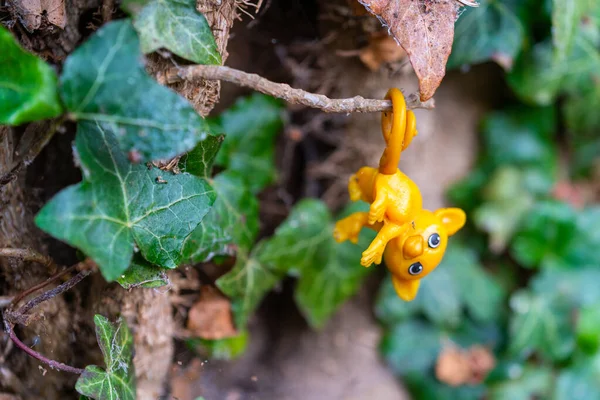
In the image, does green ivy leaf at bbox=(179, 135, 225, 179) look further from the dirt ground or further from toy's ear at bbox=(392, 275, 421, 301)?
the dirt ground

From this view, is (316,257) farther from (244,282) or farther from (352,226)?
(352,226)

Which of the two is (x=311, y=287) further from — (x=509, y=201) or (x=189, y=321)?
(x=509, y=201)

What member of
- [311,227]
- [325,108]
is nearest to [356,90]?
[311,227]

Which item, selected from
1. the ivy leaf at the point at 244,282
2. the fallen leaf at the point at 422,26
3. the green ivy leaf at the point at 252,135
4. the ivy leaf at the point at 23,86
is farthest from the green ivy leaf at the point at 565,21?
the ivy leaf at the point at 23,86

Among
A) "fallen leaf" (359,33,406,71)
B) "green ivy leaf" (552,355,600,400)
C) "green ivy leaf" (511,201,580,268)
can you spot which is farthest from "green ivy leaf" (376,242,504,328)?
"fallen leaf" (359,33,406,71)

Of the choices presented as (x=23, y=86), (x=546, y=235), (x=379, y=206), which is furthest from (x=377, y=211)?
(x=546, y=235)

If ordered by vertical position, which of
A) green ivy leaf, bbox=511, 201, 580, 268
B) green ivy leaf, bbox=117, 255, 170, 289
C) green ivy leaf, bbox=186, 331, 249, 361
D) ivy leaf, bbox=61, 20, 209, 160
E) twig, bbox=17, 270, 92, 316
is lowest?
green ivy leaf, bbox=511, 201, 580, 268
